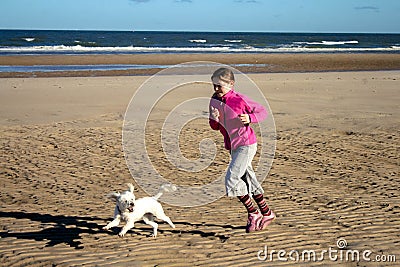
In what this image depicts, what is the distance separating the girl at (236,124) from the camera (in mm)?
5883

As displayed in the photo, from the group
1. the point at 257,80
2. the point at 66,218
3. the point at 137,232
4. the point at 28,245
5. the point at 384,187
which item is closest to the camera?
the point at 28,245

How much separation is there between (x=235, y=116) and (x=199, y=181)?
3281mm

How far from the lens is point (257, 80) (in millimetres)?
26984

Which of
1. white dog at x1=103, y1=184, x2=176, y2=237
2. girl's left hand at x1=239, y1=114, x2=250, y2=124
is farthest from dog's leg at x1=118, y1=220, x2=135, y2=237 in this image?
girl's left hand at x1=239, y1=114, x2=250, y2=124

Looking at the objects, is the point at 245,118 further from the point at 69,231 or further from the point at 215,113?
the point at 69,231

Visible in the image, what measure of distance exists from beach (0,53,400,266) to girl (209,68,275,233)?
25.7 inches

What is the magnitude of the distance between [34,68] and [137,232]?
29.8m

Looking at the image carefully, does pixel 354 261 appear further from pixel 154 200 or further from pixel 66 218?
pixel 66 218

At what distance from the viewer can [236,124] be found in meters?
5.96

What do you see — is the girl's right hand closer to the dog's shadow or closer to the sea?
the dog's shadow

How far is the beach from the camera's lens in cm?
579

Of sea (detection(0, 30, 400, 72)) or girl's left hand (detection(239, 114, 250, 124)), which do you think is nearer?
girl's left hand (detection(239, 114, 250, 124))

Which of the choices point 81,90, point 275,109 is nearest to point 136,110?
point 275,109

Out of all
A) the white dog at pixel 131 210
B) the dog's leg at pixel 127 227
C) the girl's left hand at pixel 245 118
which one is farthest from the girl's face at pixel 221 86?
the dog's leg at pixel 127 227
